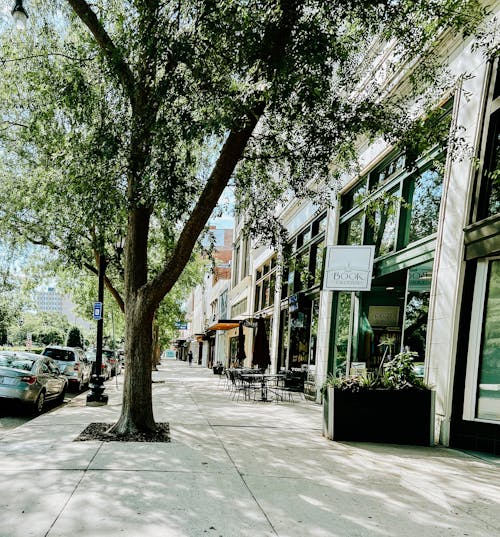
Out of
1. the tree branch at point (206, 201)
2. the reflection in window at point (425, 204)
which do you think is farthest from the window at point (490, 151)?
the tree branch at point (206, 201)

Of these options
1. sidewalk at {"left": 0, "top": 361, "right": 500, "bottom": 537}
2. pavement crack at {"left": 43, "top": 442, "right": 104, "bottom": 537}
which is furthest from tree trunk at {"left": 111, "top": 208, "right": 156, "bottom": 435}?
pavement crack at {"left": 43, "top": 442, "right": 104, "bottom": 537}

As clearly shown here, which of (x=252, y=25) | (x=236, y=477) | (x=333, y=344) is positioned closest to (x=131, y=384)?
(x=236, y=477)

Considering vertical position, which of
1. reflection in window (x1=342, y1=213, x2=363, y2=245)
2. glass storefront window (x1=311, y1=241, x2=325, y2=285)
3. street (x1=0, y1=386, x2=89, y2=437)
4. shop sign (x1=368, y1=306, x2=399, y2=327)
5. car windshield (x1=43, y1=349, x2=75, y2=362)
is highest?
reflection in window (x1=342, y1=213, x2=363, y2=245)

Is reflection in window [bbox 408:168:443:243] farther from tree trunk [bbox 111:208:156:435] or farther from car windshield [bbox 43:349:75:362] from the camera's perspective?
car windshield [bbox 43:349:75:362]

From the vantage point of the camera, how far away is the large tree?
7.36 meters

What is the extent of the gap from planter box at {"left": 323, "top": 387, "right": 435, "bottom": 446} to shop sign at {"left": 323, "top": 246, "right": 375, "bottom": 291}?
3.34m

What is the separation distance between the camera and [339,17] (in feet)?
26.8

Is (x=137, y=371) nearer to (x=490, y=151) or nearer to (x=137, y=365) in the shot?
(x=137, y=365)

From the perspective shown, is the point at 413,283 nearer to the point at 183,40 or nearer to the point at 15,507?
the point at 183,40

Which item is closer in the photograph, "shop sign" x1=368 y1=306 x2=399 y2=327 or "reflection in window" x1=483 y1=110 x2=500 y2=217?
"reflection in window" x1=483 y1=110 x2=500 y2=217

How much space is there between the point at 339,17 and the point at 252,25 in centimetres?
164

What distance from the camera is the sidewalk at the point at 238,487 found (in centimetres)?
443

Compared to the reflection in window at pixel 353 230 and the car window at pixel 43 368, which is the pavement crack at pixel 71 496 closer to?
the car window at pixel 43 368

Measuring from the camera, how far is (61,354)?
1891 centimetres
